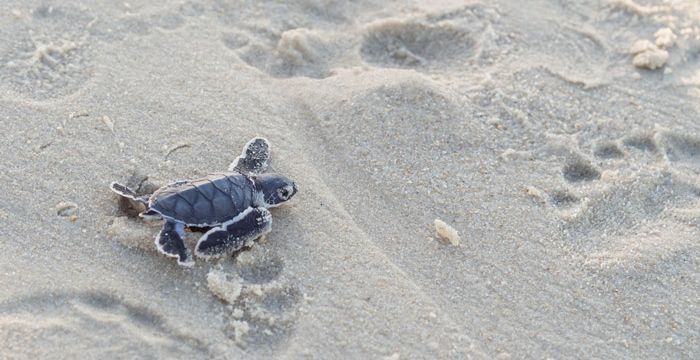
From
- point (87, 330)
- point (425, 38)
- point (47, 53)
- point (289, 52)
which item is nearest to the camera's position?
point (87, 330)

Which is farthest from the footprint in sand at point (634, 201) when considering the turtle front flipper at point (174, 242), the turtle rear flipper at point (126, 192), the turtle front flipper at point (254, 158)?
the turtle rear flipper at point (126, 192)

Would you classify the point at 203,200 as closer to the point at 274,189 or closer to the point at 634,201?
the point at 274,189

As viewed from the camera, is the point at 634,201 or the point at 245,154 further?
the point at 634,201

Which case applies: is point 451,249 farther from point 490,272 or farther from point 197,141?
point 197,141

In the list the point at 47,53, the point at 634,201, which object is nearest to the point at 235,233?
the point at 47,53

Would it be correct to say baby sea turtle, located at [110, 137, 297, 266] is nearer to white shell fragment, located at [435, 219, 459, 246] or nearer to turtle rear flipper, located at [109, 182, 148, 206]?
turtle rear flipper, located at [109, 182, 148, 206]

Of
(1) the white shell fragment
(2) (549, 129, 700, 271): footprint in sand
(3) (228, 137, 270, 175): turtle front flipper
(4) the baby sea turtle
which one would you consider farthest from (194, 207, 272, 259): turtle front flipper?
(2) (549, 129, 700, 271): footprint in sand
